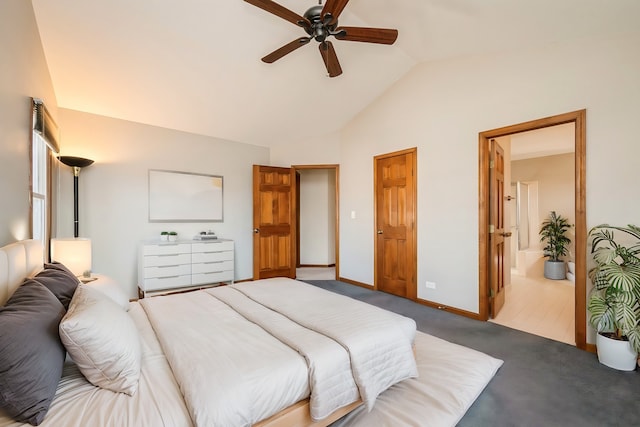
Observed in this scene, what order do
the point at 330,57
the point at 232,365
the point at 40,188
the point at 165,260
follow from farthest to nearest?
the point at 165,260 → the point at 40,188 → the point at 330,57 → the point at 232,365

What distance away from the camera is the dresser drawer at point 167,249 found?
368cm

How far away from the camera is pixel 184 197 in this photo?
432 centimetres

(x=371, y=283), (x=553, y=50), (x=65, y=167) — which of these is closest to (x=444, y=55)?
(x=553, y=50)

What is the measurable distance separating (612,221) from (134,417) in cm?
342

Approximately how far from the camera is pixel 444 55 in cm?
342

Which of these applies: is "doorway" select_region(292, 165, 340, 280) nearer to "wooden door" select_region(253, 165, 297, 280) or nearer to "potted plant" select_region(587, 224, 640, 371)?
"wooden door" select_region(253, 165, 297, 280)

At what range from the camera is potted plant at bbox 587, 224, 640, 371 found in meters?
2.08

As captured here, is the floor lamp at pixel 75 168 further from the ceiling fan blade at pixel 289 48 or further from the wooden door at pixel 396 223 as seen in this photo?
the wooden door at pixel 396 223

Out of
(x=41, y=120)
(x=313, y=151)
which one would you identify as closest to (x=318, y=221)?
(x=313, y=151)

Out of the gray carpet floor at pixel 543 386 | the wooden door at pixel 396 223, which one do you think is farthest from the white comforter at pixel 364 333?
the wooden door at pixel 396 223

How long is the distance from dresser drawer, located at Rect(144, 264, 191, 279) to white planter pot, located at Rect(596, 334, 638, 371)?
4422mm

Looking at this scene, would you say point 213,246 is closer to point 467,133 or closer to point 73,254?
point 73,254

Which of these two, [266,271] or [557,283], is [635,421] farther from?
[266,271]

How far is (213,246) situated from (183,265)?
1.54 feet
